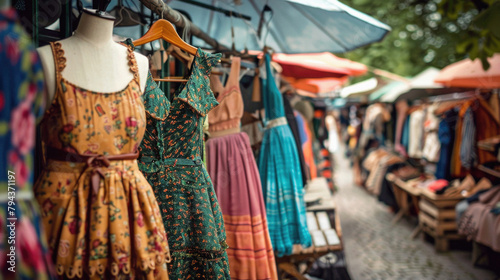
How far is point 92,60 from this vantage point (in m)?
1.31

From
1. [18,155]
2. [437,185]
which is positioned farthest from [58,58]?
[437,185]

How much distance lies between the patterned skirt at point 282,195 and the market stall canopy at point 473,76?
398cm

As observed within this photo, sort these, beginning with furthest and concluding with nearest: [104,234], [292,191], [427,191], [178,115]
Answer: [427,191] → [292,191] → [178,115] → [104,234]

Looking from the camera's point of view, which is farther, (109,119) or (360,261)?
(360,261)

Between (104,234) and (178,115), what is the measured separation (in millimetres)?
697

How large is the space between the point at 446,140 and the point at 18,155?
23.6ft

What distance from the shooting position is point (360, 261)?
5.59 meters

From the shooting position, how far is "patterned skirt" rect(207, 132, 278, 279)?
219 cm

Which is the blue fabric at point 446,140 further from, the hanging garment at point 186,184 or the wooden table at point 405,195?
the hanging garment at point 186,184

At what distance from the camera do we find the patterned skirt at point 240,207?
2.19 metres

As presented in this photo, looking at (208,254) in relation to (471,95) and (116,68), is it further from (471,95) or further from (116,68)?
(471,95)

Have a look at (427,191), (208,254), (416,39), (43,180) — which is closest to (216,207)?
(208,254)

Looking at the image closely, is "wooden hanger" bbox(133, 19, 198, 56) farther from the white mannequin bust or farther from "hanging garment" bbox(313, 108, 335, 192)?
"hanging garment" bbox(313, 108, 335, 192)

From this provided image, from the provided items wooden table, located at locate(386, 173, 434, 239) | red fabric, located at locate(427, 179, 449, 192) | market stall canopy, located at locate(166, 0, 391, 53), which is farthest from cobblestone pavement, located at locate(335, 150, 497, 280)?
market stall canopy, located at locate(166, 0, 391, 53)
